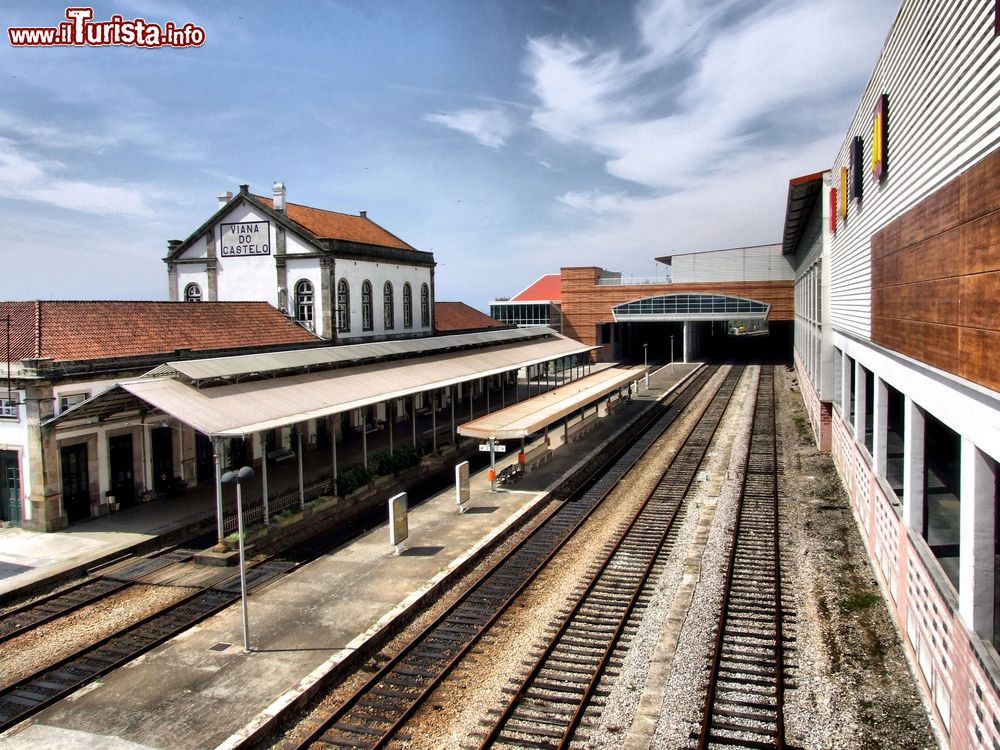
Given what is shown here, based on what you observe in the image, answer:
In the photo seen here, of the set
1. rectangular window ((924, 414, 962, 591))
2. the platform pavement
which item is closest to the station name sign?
the platform pavement

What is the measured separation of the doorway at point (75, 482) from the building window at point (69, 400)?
1018 millimetres

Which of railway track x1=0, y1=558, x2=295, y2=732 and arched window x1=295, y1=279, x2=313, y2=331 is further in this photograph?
arched window x1=295, y1=279, x2=313, y2=331

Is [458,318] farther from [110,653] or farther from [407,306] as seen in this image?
[110,653]

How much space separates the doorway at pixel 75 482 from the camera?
18.4m

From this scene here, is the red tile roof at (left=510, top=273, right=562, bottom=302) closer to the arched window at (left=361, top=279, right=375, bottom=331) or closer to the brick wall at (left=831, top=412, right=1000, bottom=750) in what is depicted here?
the arched window at (left=361, top=279, right=375, bottom=331)

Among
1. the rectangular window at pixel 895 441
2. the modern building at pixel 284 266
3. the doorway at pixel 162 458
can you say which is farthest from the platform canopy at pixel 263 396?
the rectangular window at pixel 895 441

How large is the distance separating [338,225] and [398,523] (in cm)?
2500

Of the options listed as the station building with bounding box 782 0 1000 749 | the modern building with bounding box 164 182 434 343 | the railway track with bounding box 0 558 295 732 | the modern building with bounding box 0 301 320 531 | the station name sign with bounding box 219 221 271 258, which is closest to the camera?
the station building with bounding box 782 0 1000 749

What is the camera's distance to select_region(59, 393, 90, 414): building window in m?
18.2

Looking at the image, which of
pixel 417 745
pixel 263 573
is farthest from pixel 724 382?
pixel 417 745

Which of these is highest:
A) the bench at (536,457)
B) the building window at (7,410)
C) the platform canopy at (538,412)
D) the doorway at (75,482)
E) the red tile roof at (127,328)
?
the red tile roof at (127,328)

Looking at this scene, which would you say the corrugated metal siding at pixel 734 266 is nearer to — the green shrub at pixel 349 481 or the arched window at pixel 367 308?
the arched window at pixel 367 308

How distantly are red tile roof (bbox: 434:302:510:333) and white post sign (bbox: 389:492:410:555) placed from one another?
92.2 ft

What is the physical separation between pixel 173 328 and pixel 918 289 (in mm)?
22135
